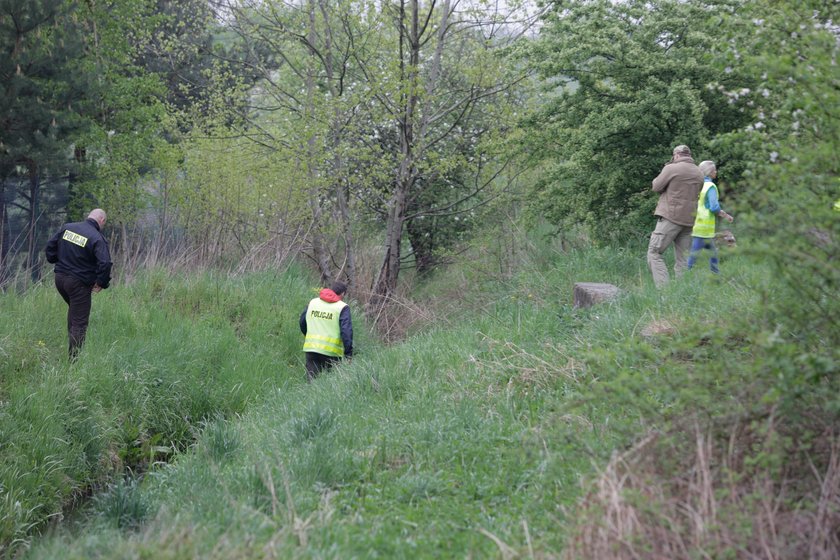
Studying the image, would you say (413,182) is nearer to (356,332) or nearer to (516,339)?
(356,332)

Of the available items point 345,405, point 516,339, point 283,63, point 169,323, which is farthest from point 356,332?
point 283,63

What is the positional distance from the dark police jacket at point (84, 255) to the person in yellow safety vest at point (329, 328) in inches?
99.4

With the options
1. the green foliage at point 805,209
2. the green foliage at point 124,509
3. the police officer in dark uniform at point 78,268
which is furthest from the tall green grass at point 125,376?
the green foliage at point 805,209

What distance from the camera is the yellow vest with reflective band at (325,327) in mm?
10109

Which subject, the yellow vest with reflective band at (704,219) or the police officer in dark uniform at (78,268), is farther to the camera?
the yellow vest with reflective band at (704,219)

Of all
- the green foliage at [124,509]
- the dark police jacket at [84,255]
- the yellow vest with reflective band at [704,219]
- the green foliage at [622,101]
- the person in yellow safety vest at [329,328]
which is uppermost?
the green foliage at [622,101]

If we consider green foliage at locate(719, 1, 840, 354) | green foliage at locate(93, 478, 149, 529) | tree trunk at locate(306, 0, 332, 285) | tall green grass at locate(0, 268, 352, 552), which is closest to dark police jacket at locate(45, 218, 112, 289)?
tall green grass at locate(0, 268, 352, 552)

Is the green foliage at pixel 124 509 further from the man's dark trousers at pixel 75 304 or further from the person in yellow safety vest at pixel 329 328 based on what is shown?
the man's dark trousers at pixel 75 304

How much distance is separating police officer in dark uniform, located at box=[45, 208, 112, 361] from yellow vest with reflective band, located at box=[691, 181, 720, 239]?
7.28 m

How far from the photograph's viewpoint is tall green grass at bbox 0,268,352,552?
310 inches

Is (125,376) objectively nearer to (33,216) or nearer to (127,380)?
(127,380)

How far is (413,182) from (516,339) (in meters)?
9.35

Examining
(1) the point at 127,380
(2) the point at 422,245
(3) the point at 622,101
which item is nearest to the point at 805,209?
(1) the point at 127,380

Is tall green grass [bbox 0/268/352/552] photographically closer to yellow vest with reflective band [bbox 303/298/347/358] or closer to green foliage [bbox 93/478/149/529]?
green foliage [bbox 93/478/149/529]
